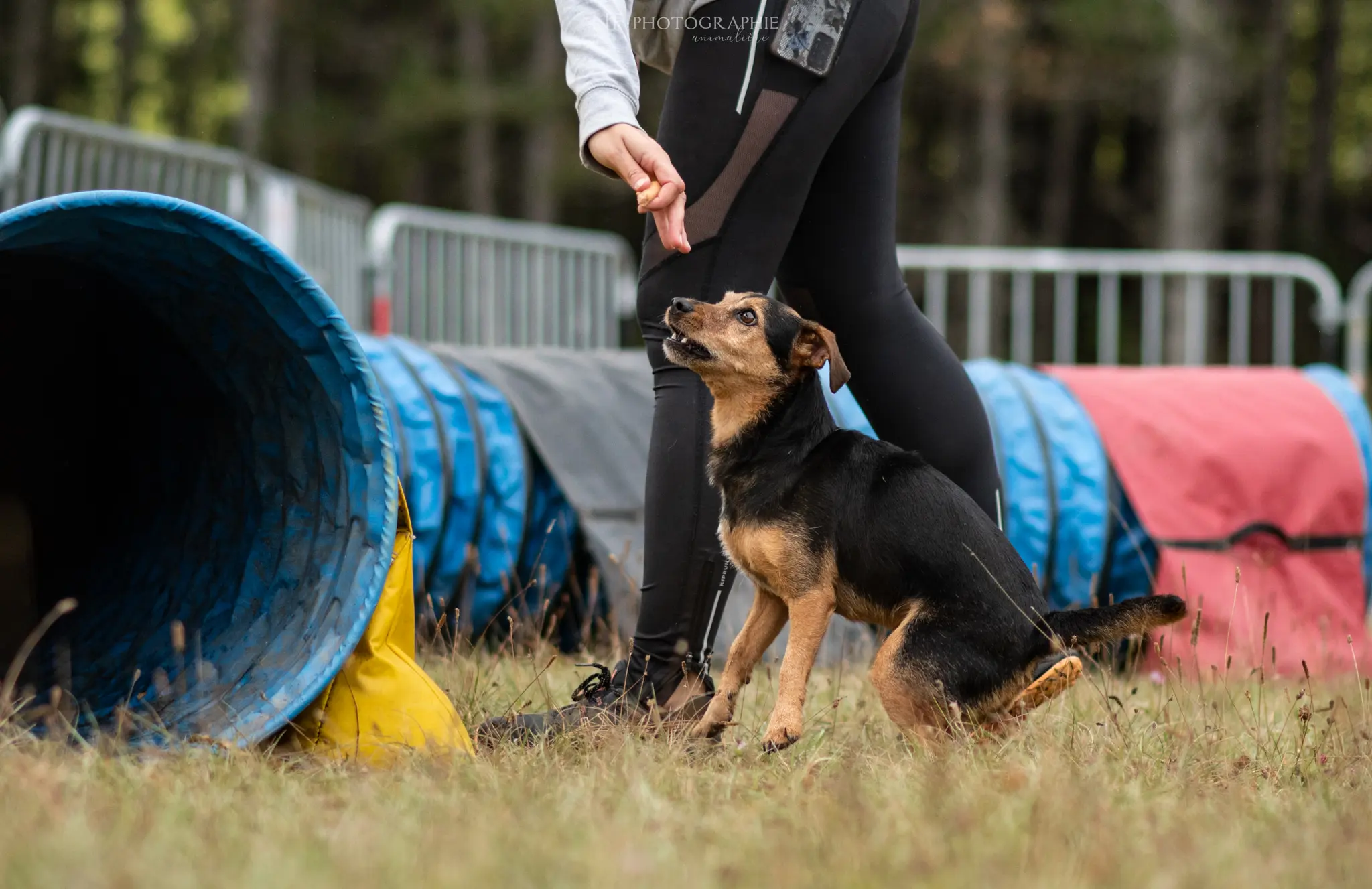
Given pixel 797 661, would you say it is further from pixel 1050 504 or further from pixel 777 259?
pixel 1050 504

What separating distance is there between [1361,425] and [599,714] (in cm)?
364

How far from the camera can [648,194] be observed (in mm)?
2562

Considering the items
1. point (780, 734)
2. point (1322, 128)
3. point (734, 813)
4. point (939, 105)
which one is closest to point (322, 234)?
point (780, 734)

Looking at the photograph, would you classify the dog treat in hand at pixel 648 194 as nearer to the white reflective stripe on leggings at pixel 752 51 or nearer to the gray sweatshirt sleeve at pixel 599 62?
the gray sweatshirt sleeve at pixel 599 62

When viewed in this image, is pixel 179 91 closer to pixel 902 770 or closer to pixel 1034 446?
pixel 1034 446

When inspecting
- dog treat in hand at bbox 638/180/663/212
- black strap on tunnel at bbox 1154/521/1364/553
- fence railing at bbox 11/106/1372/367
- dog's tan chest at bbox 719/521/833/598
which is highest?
dog treat in hand at bbox 638/180/663/212

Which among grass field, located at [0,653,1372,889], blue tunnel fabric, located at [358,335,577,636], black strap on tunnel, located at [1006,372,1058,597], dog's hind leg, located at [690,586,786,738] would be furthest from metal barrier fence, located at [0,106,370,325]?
grass field, located at [0,653,1372,889]

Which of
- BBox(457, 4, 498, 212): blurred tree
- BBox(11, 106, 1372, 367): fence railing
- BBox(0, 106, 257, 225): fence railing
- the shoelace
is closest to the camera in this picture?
the shoelace

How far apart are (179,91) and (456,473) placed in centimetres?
2234

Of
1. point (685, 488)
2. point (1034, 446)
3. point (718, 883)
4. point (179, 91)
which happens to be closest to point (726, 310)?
point (685, 488)

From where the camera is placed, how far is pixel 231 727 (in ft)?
8.63

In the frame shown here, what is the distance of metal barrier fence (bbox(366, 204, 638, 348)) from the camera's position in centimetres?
870

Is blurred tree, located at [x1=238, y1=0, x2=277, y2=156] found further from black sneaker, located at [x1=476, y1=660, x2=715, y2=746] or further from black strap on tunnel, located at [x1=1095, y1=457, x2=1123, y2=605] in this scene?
black sneaker, located at [x1=476, y1=660, x2=715, y2=746]

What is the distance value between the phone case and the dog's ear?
0.51 meters
